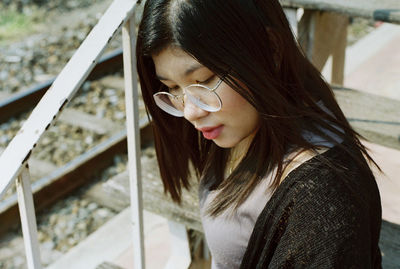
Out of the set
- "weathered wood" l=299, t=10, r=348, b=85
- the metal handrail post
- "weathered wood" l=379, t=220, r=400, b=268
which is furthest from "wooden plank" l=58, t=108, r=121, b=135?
"weathered wood" l=379, t=220, r=400, b=268

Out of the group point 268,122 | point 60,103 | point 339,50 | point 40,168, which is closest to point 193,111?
point 268,122

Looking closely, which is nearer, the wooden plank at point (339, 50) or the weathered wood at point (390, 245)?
the weathered wood at point (390, 245)

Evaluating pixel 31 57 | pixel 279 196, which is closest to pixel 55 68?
pixel 31 57

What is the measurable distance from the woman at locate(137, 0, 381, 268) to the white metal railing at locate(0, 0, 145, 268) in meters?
0.09

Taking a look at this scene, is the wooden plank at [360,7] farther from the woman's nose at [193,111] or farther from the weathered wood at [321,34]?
the woman's nose at [193,111]

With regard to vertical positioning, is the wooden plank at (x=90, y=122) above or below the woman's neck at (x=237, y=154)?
below

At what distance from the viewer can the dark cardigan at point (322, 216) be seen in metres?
1.47

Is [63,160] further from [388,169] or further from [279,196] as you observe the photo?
[279,196]

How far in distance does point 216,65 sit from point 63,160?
333cm

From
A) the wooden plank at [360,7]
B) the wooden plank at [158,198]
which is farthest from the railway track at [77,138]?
the wooden plank at [360,7]

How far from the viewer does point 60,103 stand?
149 centimetres

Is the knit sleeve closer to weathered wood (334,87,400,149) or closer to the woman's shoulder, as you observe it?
the woman's shoulder

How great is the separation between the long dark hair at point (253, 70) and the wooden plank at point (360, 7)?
940 mm

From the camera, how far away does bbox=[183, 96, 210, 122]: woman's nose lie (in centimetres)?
157
